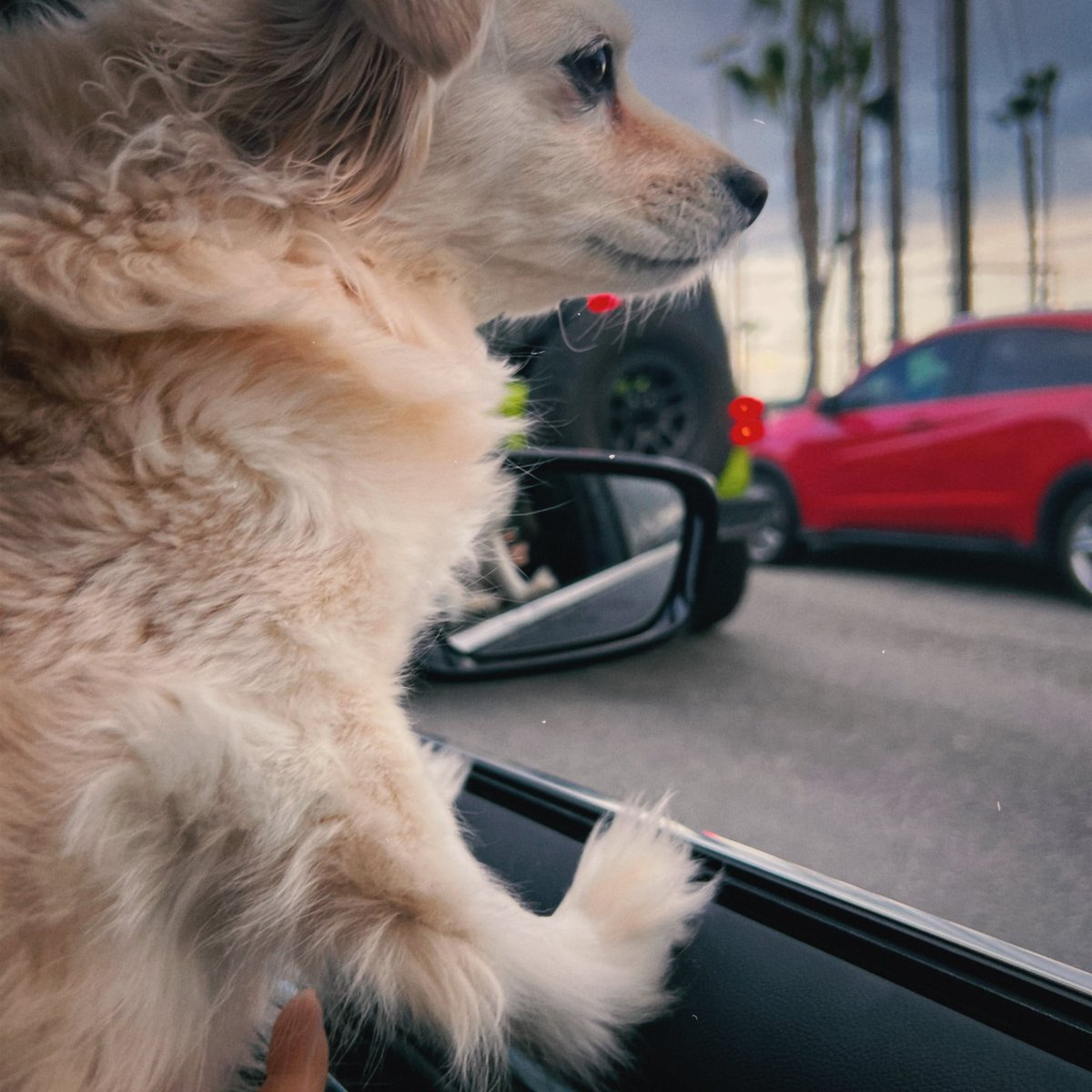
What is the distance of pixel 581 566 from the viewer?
2.43 meters

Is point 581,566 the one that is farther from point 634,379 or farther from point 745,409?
point 745,409

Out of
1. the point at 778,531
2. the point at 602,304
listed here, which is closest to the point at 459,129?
the point at 602,304

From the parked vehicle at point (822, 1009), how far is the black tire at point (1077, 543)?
114 centimetres

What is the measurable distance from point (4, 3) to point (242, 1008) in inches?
57.6

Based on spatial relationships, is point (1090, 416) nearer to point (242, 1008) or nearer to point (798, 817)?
point (798, 817)

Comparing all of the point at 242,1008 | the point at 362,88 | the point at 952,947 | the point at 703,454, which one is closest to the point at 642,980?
the point at 952,947

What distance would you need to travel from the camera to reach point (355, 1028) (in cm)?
122

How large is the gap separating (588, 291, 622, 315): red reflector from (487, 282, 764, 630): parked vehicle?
2cm

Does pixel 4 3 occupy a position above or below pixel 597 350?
above

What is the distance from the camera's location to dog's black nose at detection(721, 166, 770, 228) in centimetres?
147

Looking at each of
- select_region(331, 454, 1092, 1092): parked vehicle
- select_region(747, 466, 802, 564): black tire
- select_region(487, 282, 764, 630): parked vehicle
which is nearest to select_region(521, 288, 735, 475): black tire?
select_region(487, 282, 764, 630): parked vehicle

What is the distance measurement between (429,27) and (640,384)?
162 centimetres

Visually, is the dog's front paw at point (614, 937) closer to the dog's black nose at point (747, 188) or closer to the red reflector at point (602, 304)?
the red reflector at point (602, 304)

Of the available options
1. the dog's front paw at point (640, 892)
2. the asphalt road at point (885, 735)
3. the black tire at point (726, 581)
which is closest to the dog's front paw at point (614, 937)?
the dog's front paw at point (640, 892)
